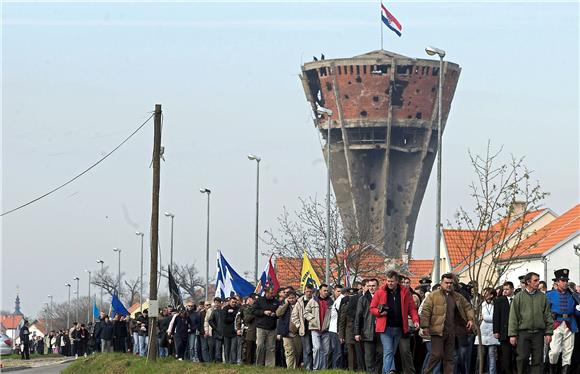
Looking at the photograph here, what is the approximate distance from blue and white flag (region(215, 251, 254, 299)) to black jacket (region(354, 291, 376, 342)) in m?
19.5

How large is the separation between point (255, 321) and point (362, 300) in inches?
238

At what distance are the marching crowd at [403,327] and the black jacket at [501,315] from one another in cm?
2

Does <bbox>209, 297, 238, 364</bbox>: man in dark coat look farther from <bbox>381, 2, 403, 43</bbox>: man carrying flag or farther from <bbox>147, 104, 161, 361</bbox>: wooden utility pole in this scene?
<bbox>381, 2, 403, 43</bbox>: man carrying flag

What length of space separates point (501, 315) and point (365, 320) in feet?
7.30

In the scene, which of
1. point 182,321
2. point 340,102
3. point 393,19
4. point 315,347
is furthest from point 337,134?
point 315,347

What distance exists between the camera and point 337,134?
121 m


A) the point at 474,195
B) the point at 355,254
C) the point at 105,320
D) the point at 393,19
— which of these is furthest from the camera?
the point at 393,19

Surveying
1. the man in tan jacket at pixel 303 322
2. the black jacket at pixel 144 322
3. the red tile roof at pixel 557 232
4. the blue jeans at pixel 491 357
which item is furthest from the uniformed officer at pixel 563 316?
the red tile roof at pixel 557 232

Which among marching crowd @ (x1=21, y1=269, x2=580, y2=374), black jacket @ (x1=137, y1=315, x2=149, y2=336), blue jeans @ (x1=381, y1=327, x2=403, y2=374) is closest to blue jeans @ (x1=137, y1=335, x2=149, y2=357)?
A: black jacket @ (x1=137, y1=315, x2=149, y2=336)

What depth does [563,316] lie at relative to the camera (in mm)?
22156

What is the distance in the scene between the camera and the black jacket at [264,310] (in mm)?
27750

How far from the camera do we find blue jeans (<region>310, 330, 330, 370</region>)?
25.6 m

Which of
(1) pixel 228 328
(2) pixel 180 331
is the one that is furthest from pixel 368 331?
(2) pixel 180 331

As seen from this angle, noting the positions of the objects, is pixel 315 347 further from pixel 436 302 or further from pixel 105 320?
pixel 105 320
